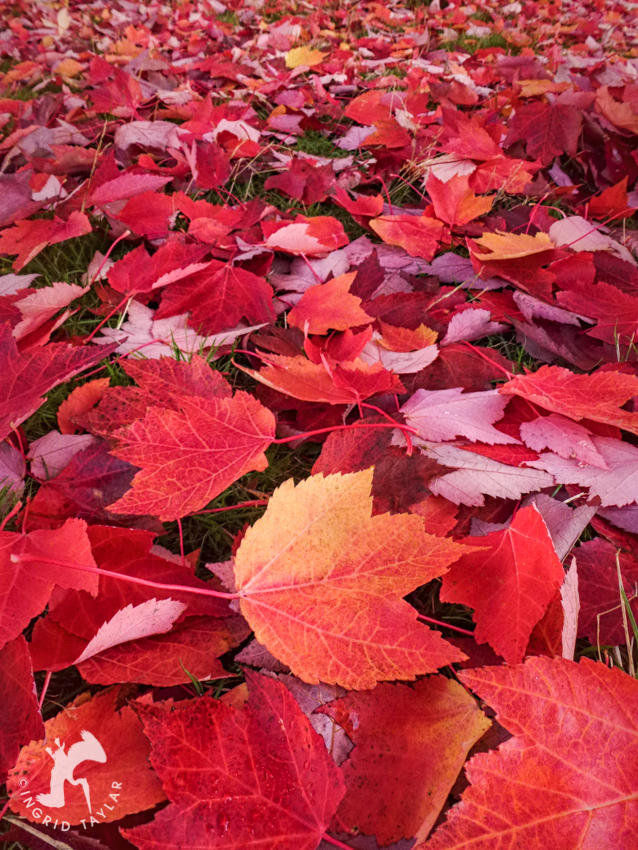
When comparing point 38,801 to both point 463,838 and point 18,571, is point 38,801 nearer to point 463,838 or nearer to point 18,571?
point 18,571

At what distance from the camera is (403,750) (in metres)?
0.52

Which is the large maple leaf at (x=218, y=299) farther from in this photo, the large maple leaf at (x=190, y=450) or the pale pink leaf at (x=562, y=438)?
the pale pink leaf at (x=562, y=438)

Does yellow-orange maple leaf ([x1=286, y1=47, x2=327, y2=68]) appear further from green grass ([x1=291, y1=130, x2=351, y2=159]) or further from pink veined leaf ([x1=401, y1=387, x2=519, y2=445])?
pink veined leaf ([x1=401, y1=387, x2=519, y2=445])

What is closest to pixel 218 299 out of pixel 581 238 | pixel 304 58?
pixel 581 238

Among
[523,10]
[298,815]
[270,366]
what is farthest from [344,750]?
[523,10]

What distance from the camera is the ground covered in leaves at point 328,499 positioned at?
0.48 m

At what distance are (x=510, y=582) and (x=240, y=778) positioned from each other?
375mm

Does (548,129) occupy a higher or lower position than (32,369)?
higher

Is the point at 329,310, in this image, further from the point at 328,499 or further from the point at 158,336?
the point at 328,499

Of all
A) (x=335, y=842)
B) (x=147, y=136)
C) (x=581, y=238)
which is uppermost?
(x=147, y=136)

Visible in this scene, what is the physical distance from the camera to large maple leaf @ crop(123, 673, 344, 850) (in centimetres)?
45

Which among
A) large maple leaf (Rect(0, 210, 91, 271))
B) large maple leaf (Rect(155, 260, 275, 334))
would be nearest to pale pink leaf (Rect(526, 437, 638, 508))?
large maple leaf (Rect(155, 260, 275, 334))

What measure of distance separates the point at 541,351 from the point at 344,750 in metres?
0.82

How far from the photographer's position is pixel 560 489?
775mm
